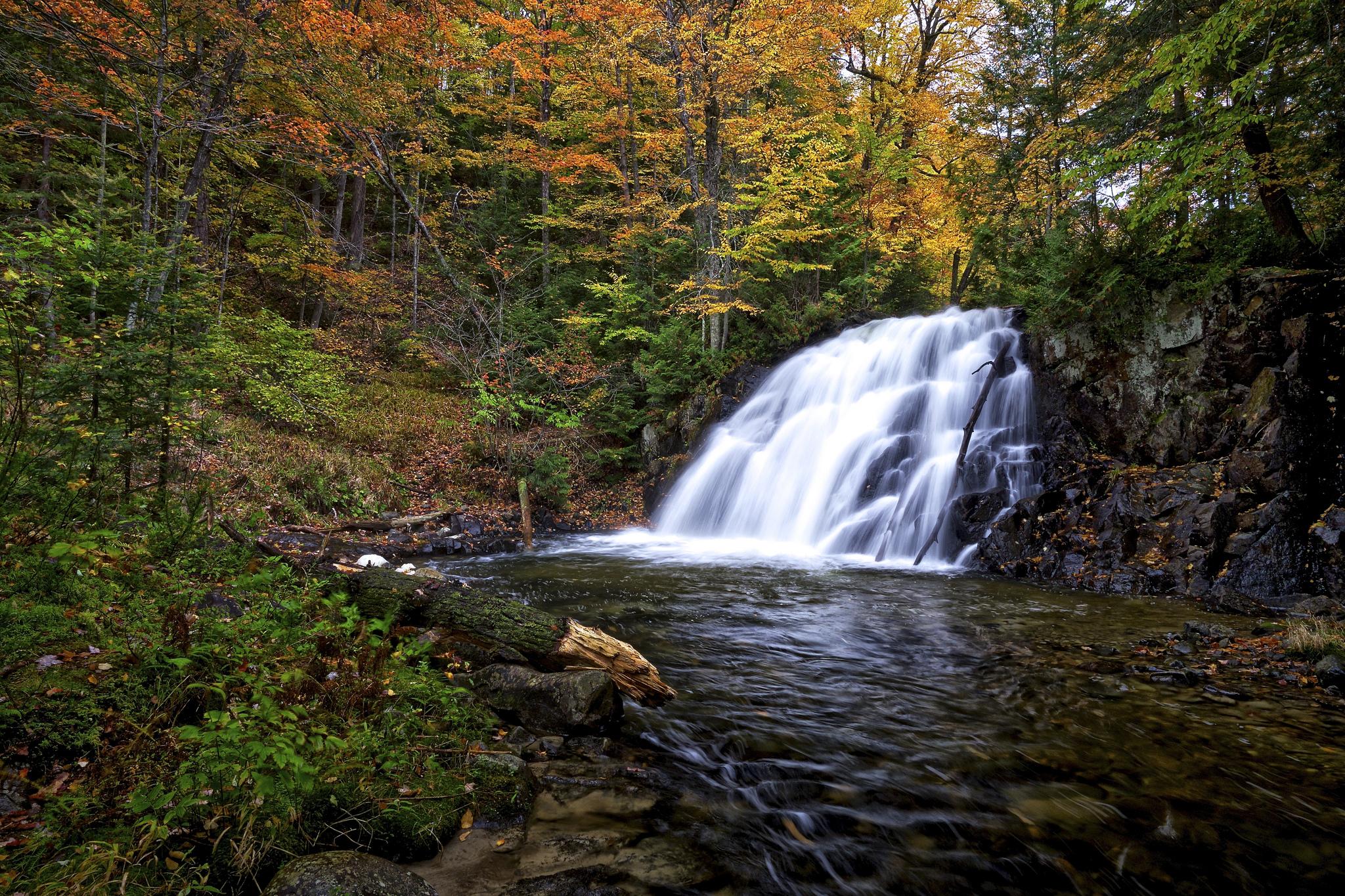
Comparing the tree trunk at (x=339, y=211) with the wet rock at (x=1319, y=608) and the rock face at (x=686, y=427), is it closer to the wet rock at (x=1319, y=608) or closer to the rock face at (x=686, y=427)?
the rock face at (x=686, y=427)

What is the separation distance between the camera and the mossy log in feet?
13.3

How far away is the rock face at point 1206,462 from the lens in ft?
21.7

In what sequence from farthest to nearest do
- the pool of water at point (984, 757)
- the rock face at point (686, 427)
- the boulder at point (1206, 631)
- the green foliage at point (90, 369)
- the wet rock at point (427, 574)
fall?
the rock face at point (686, 427), the boulder at point (1206, 631), the wet rock at point (427, 574), the green foliage at point (90, 369), the pool of water at point (984, 757)

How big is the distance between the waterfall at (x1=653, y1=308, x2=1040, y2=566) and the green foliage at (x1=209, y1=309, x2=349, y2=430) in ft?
25.8

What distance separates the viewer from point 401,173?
18250 mm

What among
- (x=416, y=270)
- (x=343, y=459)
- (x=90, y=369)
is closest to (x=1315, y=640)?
(x=90, y=369)

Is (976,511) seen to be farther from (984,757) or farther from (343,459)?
(343,459)

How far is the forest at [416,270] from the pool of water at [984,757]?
444 millimetres

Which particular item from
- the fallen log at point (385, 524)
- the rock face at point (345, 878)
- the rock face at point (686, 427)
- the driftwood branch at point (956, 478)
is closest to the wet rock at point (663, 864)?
the rock face at point (345, 878)

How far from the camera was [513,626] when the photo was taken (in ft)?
13.6

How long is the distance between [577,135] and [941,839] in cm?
2242

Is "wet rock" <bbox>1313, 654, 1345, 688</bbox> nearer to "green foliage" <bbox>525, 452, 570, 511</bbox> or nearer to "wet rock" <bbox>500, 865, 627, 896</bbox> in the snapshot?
"wet rock" <bbox>500, 865, 627, 896</bbox>

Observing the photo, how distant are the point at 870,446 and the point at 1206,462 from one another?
515cm

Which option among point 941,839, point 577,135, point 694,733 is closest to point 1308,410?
point 941,839
